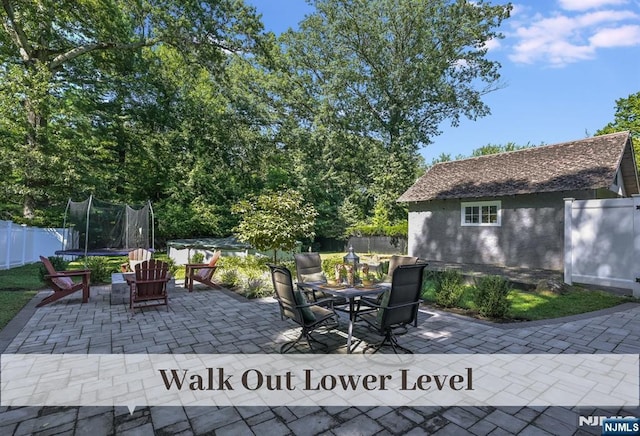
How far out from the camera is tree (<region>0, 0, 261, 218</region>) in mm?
12984

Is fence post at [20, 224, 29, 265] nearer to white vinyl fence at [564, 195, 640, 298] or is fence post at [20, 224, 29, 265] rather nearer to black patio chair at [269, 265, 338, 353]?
black patio chair at [269, 265, 338, 353]

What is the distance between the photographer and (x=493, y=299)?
5727mm

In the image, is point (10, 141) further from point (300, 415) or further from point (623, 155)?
point (623, 155)

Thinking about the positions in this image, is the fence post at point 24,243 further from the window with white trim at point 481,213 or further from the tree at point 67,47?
the window with white trim at point 481,213

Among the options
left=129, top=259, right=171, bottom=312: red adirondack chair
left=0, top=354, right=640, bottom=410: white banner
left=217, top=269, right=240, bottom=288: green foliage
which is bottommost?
left=0, top=354, right=640, bottom=410: white banner

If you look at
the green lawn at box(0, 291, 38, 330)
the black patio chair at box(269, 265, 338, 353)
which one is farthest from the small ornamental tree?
the black patio chair at box(269, 265, 338, 353)

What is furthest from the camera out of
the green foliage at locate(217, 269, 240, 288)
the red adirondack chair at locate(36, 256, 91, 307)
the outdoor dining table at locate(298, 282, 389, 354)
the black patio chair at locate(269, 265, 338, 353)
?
the green foliage at locate(217, 269, 240, 288)

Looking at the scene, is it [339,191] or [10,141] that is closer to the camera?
[10,141]

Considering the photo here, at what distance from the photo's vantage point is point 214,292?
8094 millimetres

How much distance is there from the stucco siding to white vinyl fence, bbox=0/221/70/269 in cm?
1551

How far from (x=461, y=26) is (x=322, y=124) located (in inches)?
430

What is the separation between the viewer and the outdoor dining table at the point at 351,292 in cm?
427

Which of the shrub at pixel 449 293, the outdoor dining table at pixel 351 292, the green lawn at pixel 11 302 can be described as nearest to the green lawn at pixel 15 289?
the green lawn at pixel 11 302

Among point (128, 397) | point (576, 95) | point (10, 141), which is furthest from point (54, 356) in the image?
point (576, 95)
